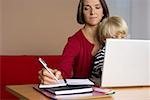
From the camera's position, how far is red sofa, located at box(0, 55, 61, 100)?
2531mm

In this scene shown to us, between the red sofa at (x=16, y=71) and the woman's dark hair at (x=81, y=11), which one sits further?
the red sofa at (x=16, y=71)

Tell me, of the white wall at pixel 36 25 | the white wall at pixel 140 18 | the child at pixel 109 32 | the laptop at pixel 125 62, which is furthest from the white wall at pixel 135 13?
the laptop at pixel 125 62

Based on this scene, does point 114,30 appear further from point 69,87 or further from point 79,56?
point 69,87

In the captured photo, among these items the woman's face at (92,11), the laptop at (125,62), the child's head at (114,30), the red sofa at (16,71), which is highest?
the woman's face at (92,11)

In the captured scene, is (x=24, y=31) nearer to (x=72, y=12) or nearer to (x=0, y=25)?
(x=0, y=25)

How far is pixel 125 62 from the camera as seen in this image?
1.31 metres

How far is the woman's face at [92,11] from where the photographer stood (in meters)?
1.65

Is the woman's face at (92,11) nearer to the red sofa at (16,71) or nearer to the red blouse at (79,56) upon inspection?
the red blouse at (79,56)

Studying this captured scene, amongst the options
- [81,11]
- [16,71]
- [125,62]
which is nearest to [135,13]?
[16,71]

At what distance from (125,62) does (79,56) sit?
43 centimetres

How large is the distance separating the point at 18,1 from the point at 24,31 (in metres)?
0.29

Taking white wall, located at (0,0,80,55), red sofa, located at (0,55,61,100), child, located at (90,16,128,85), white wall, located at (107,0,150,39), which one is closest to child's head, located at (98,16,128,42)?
child, located at (90,16,128,85)

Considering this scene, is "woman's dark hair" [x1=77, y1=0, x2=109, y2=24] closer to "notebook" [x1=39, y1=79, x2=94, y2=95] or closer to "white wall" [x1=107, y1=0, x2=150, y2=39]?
"notebook" [x1=39, y1=79, x2=94, y2=95]

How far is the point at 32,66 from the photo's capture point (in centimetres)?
259
